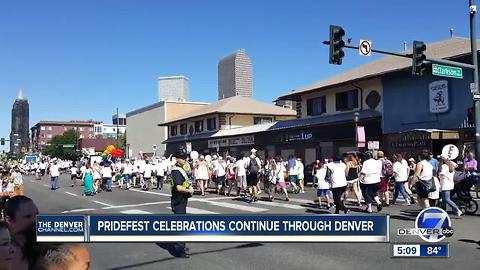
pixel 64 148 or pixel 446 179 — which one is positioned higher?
pixel 64 148

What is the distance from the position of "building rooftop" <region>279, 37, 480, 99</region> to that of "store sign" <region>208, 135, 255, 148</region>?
20.7 ft

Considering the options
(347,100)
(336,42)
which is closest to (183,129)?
(347,100)

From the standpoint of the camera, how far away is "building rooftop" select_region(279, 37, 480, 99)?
25406mm

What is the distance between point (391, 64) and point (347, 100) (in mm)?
3434

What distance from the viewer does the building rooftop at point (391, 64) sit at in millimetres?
25406

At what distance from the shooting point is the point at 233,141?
146 feet

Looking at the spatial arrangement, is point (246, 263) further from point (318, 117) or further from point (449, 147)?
point (318, 117)

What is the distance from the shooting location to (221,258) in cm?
811

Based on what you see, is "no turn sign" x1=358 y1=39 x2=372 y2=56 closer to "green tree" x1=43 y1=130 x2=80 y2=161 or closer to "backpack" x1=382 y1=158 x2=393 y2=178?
"backpack" x1=382 y1=158 x2=393 y2=178

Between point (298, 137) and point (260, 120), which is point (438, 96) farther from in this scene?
point (260, 120)

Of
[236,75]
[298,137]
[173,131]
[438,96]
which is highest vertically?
[236,75]

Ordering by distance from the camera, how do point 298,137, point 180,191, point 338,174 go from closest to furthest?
1. point 180,191
2. point 338,174
3. point 298,137

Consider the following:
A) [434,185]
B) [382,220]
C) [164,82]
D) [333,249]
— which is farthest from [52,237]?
[164,82]

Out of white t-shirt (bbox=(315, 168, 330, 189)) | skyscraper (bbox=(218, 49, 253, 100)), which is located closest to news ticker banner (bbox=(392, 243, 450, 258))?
white t-shirt (bbox=(315, 168, 330, 189))
